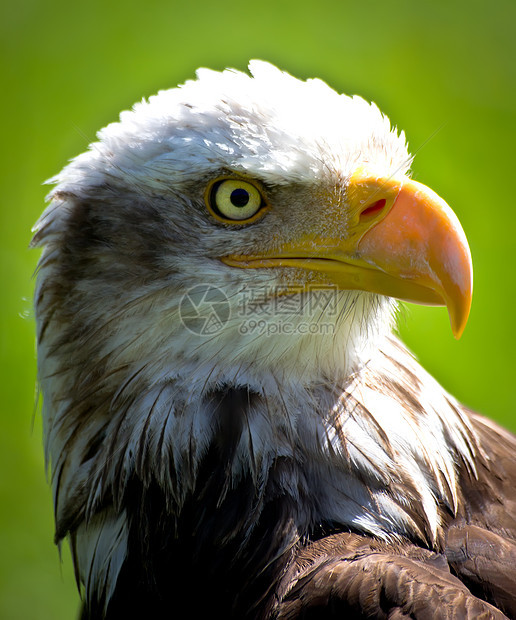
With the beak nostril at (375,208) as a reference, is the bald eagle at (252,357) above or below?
below

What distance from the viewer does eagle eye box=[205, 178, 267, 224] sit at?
191cm

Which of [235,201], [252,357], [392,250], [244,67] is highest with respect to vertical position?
[244,67]

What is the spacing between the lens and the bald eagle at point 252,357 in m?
Answer: 1.83

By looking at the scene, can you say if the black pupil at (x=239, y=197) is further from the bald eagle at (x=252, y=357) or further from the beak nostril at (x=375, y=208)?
the beak nostril at (x=375, y=208)

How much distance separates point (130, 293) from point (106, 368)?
214 millimetres

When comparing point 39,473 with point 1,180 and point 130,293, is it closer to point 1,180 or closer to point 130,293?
point 1,180

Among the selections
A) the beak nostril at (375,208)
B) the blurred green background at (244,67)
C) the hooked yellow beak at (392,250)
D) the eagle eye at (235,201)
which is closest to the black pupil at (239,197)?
the eagle eye at (235,201)

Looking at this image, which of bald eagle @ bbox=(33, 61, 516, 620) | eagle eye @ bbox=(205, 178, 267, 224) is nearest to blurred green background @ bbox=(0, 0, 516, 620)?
bald eagle @ bbox=(33, 61, 516, 620)

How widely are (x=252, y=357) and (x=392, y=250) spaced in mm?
457

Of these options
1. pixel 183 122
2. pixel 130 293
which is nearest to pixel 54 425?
pixel 130 293

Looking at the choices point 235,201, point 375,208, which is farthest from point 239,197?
point 375,208

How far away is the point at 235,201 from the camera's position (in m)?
1.91

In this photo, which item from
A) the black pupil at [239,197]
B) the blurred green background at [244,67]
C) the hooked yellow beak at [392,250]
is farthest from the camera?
the blurred green background at [244,67]

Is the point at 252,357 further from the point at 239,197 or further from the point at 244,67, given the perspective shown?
the point at 244,67
